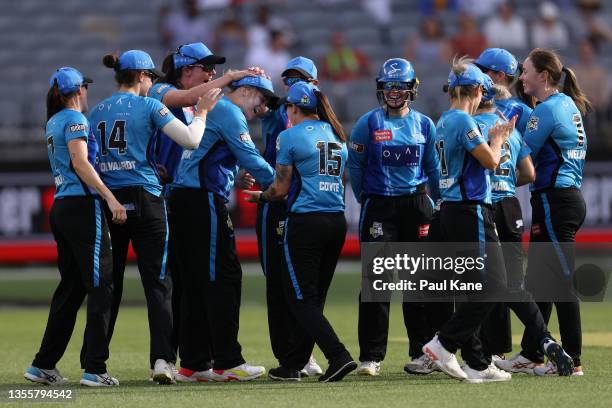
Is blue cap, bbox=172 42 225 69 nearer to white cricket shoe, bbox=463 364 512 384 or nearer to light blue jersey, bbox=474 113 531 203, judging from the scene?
light blue jersey, bbox=474 113 531 203

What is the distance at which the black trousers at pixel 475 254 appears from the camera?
8.12m

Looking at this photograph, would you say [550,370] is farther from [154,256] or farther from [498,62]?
[154,256]

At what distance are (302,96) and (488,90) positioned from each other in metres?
1.24

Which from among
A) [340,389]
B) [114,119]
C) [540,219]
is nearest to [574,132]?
[540,219]

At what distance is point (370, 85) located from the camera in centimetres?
2000

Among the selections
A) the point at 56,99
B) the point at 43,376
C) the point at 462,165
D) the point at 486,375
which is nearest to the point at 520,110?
the point at 462,165

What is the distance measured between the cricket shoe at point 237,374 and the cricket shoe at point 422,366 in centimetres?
106

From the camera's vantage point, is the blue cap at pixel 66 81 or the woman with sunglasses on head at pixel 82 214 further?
the blue cap at pixel 66 81

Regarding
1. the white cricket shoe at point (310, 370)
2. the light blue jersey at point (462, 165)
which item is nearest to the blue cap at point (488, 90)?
the light blue jersey at point (462, 165)

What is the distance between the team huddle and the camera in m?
8.28

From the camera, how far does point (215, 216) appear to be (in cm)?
863

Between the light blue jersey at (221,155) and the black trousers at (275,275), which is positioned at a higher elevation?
the light blue jersey at (221,155)

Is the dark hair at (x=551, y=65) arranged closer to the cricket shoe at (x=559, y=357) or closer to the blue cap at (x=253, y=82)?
the cricket shoe at (x=559, y=357)

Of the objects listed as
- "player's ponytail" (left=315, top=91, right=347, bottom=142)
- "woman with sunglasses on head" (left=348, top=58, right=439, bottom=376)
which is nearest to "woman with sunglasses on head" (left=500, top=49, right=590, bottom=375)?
"woman with sunglasses on head" (left=348, top=58, right=439, bottom=376)
